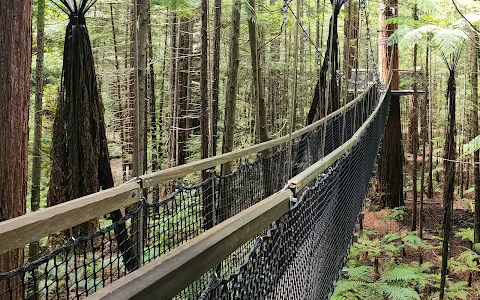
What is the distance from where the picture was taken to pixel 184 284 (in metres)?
0.50

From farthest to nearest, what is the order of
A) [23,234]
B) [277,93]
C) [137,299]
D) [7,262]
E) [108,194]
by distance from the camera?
[277,93], [7,262], [108,194], [23,234], [137,299]

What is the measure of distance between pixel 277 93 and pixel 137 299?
12378 mm

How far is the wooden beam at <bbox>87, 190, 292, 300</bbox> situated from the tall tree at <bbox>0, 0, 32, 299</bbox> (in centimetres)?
173

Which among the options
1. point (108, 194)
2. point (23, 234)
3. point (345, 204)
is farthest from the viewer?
point (345, 204)

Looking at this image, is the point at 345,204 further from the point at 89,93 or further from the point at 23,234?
the point at 23,234

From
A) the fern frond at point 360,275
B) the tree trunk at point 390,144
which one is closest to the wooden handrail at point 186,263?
the fern frond at point 360,275

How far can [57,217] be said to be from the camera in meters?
1.10

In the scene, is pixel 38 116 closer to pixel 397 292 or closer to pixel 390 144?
pixel 397 292

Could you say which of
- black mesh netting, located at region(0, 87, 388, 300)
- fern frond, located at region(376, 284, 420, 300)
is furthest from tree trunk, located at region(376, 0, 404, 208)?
black mesh netting, located at region(0, 87, 388, 300)

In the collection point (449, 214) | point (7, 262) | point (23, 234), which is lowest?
point (449, 214)

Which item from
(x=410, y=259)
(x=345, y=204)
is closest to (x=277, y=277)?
(x=345, y=204)

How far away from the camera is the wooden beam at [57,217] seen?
98 centimetres

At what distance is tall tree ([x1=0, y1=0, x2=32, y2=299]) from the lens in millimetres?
2041

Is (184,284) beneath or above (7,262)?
above
